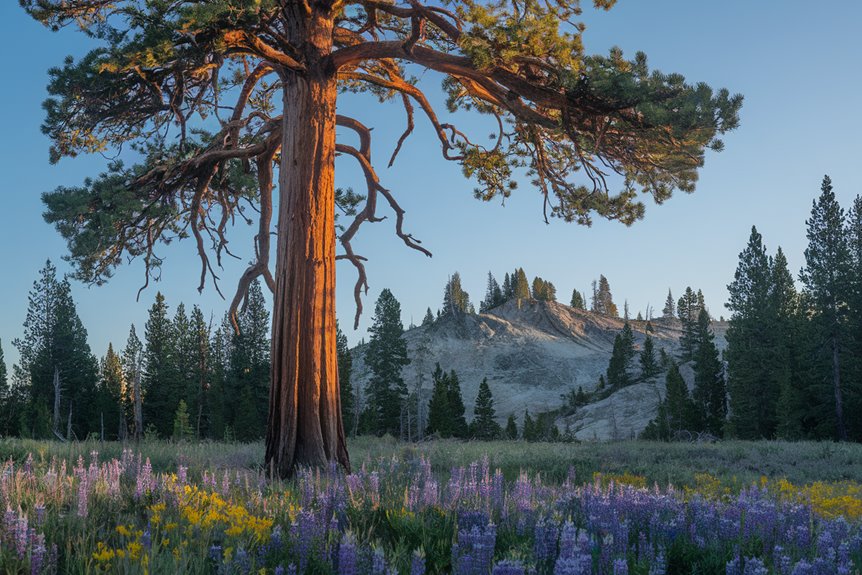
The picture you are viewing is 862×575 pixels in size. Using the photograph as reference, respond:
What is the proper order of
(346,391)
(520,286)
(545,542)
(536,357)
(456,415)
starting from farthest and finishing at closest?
1. (520,286)
2. (536,357)
3. (456,415)
4. (346,391)
5. (545,542)

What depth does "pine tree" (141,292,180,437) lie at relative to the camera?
191 ft

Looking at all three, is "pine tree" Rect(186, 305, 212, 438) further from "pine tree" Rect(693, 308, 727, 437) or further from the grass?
the grass

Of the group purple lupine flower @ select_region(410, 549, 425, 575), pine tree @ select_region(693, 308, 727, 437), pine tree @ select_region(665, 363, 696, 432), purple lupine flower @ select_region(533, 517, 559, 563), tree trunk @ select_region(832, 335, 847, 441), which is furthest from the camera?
pine tree @ select_region(693, 308, 727, 437)

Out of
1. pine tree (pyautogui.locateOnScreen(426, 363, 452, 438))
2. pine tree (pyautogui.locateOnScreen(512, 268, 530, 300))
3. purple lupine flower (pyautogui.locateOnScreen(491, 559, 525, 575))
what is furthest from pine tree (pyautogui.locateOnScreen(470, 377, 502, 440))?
pine tree (pyautogui.locateOnScreen(512, 268, 530, 300))

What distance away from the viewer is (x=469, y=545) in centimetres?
337

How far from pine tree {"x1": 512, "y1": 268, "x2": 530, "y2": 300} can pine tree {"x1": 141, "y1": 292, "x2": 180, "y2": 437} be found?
103 meters

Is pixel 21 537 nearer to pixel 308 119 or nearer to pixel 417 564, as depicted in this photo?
pixel 417 564

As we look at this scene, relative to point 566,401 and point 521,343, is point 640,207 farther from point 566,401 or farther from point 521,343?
point 521,343

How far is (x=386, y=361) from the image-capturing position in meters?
59.6

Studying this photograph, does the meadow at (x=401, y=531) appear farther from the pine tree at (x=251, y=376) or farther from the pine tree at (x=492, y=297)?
the pine tree at (x=492, y=297)

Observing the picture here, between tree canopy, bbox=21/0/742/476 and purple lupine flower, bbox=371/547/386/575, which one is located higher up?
tree canopy, bbox=21/0/742/476

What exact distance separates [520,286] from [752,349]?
110023 millimetres

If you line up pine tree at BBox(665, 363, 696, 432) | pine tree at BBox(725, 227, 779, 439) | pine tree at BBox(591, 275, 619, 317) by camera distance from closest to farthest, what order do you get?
pine tree at BBox(725, 227, 779, 439)
pine tree at BBox(665, 363, 696, 432)
pine tree at BBox(591, 275, 619, 317)

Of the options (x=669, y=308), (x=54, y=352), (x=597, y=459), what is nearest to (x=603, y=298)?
(x=669, y=308)
